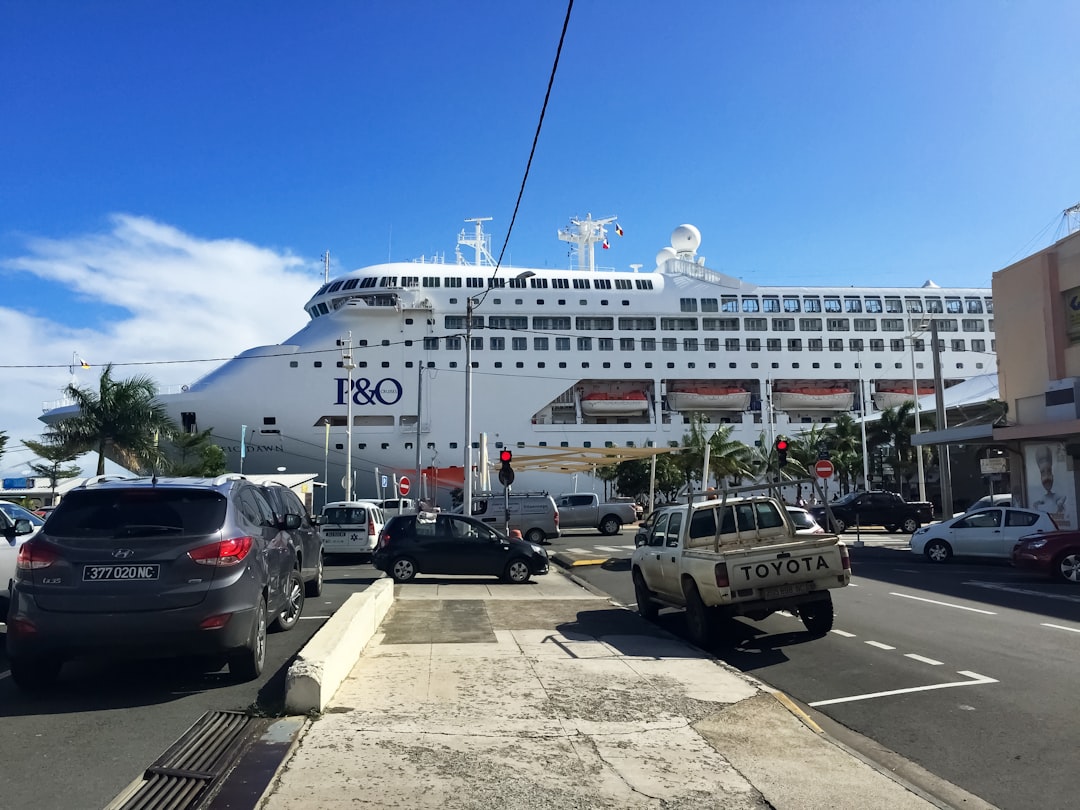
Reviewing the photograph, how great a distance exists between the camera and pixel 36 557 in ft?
19.2

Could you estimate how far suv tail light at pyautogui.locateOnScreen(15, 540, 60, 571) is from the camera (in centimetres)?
584

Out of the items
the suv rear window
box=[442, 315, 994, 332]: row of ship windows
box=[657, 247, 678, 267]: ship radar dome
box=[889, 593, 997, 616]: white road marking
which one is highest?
box=[657, 247, 678, 267]: ship radar dome

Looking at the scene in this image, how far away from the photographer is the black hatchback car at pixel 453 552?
1472cm

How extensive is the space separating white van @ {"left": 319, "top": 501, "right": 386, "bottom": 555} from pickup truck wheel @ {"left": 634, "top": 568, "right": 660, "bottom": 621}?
988cm

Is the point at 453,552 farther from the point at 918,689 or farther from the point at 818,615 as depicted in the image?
the point at 918,689

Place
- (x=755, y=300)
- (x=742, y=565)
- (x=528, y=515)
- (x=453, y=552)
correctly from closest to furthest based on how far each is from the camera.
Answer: (x=742, y=565), (x=453, y=552), (x=528, y=515), (x=755, y=300)

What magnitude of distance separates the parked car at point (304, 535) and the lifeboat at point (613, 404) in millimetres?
39684

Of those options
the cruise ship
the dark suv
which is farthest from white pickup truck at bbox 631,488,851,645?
the cruise ship

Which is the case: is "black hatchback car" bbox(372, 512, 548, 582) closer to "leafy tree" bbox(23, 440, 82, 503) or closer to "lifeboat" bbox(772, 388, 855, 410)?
"leafy tree" bbox(23, 440, 82, 503)

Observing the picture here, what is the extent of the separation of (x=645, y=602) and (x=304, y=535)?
4.26 meters

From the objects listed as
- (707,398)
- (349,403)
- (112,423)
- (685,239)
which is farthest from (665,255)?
(112,423)

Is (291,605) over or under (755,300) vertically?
under

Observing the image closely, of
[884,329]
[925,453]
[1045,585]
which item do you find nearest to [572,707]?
[1045,585]

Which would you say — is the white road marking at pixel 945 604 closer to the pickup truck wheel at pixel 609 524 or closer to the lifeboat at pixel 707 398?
the pickup truck wheel at pixel 609 524
